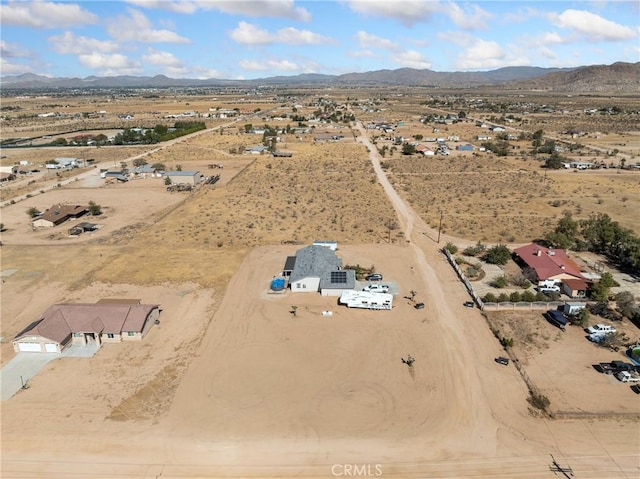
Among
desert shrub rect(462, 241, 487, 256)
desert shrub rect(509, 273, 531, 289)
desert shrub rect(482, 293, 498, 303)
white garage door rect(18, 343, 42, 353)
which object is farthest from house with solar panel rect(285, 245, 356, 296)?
white garage door rect(18, 343, 42, 353)

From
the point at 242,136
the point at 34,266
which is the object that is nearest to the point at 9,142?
the point at 242,136

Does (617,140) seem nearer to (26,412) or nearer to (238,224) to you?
(238,224)

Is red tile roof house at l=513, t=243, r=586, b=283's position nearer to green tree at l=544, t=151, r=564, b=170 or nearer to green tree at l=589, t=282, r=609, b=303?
green tree at l=589, t=282, r=609, b=303

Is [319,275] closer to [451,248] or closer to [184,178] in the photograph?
[451,248]

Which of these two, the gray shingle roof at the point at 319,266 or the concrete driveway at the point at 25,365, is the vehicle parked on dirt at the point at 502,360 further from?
the concrete driveway at the point at 25,365

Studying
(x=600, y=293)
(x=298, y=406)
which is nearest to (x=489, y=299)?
(x=600, y=293)

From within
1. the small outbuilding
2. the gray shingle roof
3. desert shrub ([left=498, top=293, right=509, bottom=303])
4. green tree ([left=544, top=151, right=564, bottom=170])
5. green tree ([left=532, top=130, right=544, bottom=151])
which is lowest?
desert shrub ([left=498, top=293, right=509, bottom=303])
